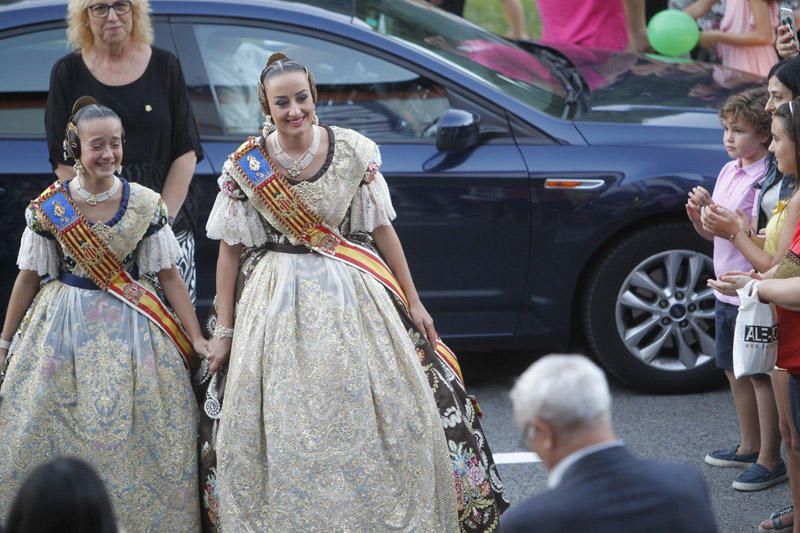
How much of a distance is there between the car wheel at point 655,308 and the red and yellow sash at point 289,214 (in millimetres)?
1874

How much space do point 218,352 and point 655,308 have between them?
2406mm

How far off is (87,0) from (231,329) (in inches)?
52.7

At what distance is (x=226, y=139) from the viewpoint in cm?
615

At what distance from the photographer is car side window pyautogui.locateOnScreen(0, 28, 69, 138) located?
19.8 ft

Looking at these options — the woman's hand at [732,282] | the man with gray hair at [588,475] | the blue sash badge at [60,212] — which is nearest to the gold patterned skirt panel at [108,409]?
the blue sash badge at [60,212]

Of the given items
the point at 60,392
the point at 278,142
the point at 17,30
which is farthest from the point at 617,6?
the point at 60,392

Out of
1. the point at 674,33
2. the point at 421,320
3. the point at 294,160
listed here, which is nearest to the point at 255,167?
the point at 294,160

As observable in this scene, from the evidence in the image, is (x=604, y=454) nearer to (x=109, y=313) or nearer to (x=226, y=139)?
(x=109, y=313)

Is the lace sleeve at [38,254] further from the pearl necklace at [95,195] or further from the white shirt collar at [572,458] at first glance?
the white shirt collar at [572,458]

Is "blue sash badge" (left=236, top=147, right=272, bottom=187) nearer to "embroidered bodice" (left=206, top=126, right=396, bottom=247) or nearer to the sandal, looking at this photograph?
"embroidered bodice" (left=206, top=126, right=396, bottom=247)

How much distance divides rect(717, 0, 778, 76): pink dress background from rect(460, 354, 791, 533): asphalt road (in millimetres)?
2495

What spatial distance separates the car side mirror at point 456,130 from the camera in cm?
600

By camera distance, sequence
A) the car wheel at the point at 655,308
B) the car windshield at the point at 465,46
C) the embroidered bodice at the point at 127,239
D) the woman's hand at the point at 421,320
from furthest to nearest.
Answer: the car windshield at the point at 465,46
the car wheel at the point at 655,308
the woman's hand at the point at 421,320
the embroidered bodice at the point at 127,239

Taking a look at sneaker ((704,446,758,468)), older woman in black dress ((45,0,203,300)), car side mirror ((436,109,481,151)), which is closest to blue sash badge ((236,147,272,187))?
older woman in black dress ((45,0,203,300))
